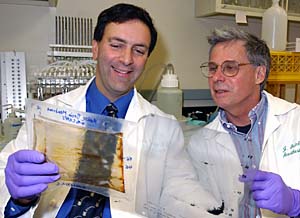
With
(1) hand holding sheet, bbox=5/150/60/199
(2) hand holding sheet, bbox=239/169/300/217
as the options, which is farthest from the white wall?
(2) hand holding sheet, bbox=239/169/300/217

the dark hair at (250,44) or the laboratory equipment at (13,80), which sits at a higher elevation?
the dark hair at (250,44)

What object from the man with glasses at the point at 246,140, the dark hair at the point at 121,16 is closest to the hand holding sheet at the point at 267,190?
the man with glasses at the point at 246,140

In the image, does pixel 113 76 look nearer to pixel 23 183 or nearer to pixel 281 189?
pixel 23 183

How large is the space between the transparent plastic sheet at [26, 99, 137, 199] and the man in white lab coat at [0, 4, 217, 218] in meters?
0.03

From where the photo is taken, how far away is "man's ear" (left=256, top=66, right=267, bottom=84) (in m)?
1.19

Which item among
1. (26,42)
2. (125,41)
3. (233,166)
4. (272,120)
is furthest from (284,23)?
(26,42)

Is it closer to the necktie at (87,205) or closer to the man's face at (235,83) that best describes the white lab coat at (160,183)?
the necktie at (87,205)

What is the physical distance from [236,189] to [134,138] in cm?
29

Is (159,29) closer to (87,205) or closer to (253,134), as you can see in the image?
(253,134)

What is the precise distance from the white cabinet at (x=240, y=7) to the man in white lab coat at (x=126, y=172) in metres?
0.70

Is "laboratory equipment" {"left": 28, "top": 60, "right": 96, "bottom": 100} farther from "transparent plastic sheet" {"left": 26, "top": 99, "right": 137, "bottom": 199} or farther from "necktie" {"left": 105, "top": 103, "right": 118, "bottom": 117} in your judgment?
"transparent plastic sheet" {"left": 26, "top": 99, "right": 137, "bottom": 199}

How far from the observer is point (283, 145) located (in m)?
1.09

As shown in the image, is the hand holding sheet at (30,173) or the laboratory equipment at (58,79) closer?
the hand holding sheet at (30,173)

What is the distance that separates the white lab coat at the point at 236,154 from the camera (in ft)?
2.73
